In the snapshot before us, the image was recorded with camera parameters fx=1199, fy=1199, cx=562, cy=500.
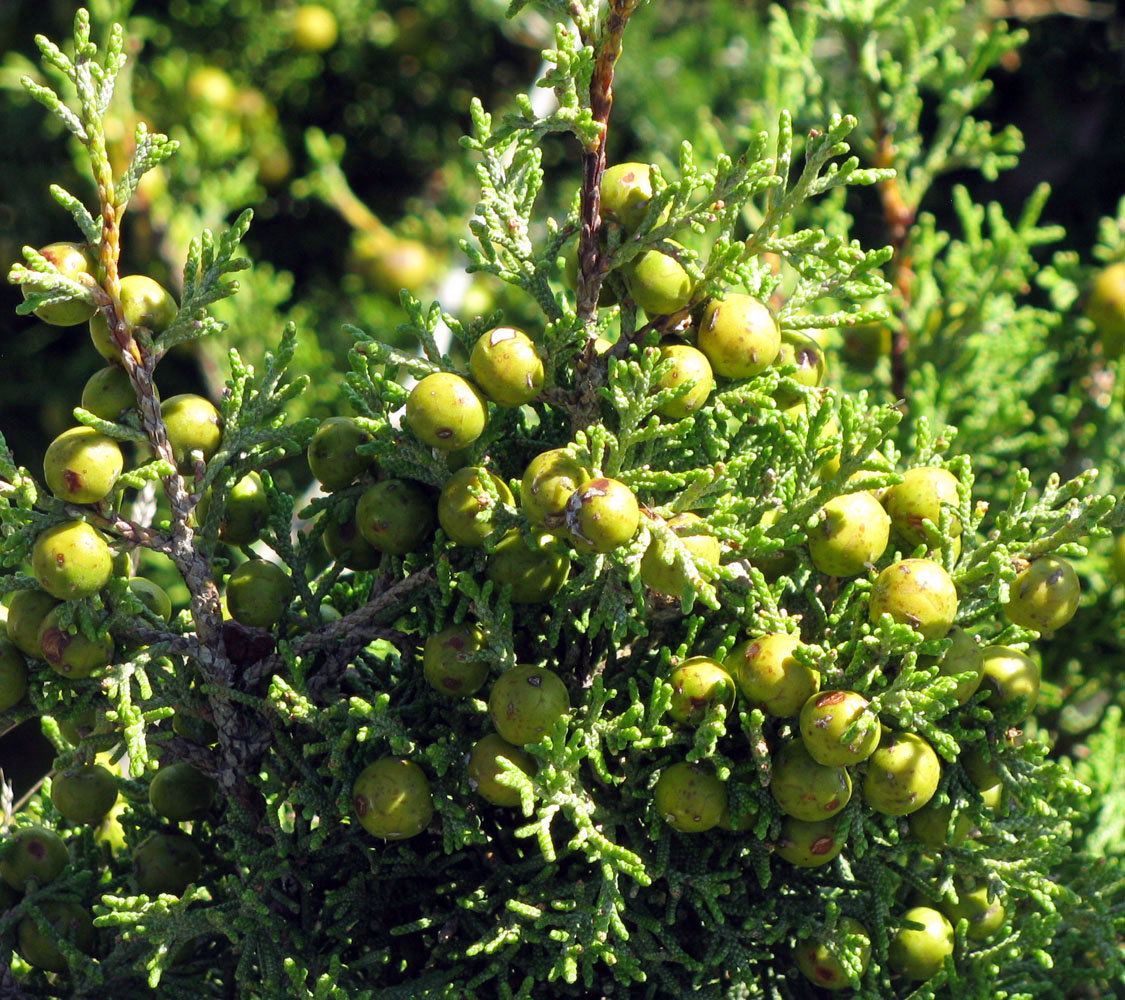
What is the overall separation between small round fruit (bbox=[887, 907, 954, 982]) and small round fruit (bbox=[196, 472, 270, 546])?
4.44 feet

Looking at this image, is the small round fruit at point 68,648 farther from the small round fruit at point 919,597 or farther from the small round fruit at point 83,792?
the small round fruit at point 919,597

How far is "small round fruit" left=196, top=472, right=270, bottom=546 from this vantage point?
2111 millimetres

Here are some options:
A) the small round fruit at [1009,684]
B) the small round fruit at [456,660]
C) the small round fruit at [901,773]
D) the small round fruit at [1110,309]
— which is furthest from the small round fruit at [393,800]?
the small round fruit at [1110,309]

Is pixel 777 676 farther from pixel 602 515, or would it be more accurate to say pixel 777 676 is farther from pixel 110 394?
pixel 110 394

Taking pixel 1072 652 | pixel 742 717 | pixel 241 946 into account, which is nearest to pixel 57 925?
pixel 241 946

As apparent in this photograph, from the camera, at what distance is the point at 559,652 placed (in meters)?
2.10

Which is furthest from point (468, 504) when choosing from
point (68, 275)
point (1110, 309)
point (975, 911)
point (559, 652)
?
point (1110, 309)

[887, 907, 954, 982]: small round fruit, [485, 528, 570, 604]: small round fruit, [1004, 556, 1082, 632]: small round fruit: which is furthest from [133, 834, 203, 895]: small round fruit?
[1004, 556, 1082, 632]: small round fruit

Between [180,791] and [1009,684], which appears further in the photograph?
[180,791]

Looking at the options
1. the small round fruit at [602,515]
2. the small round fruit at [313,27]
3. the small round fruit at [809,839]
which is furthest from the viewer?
the small round fruit at [313,27]

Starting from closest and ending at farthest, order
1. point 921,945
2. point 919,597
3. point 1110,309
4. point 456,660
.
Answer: point 919,597 < point 456,660 < point 921,945 < point 1110,309

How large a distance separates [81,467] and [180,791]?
0.67m

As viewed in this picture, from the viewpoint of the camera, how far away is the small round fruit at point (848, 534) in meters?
1.88

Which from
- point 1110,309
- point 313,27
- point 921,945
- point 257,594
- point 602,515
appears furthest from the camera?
point 313,27
